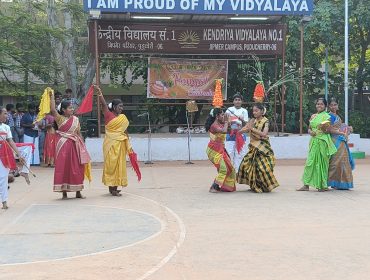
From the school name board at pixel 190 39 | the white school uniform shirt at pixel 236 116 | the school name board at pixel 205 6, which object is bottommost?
the white school uniform shirt at pixel 236 116

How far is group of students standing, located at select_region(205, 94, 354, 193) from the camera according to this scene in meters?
9.45

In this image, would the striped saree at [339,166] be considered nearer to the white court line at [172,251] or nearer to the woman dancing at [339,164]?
the woman dancing at [339,164]

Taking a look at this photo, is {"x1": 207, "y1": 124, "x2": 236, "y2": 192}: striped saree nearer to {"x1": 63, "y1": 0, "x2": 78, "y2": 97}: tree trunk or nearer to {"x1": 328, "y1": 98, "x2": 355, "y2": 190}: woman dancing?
{"x1": 328, "y1": 98, "x2": 355, "y2": 190}: woman dancing

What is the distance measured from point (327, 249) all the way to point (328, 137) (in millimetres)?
4453

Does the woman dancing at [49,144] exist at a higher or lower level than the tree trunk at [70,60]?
lower

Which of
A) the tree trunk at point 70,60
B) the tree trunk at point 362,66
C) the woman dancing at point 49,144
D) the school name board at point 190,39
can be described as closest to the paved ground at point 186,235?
the woman dancing at point 49,144

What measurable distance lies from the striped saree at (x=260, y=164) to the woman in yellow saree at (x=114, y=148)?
220 cm

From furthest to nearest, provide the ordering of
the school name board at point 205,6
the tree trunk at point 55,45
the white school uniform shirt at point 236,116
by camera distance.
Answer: the tree trunk at point 55,45 → the school name board at point 205,6 → the white school uniform shirt at point 236,116

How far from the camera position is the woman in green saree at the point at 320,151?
9.59 m

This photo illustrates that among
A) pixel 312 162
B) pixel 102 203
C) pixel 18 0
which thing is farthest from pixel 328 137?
pixel 18 0

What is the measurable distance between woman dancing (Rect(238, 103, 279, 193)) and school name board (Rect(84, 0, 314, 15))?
5.32m

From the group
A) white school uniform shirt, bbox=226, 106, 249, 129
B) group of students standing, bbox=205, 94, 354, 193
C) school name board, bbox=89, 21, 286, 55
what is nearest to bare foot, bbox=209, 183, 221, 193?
group of students standing, bbox=205, 94, 354, 193

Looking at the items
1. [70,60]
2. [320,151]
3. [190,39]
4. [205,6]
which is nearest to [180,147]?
[190,39]

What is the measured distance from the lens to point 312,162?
380 inches
